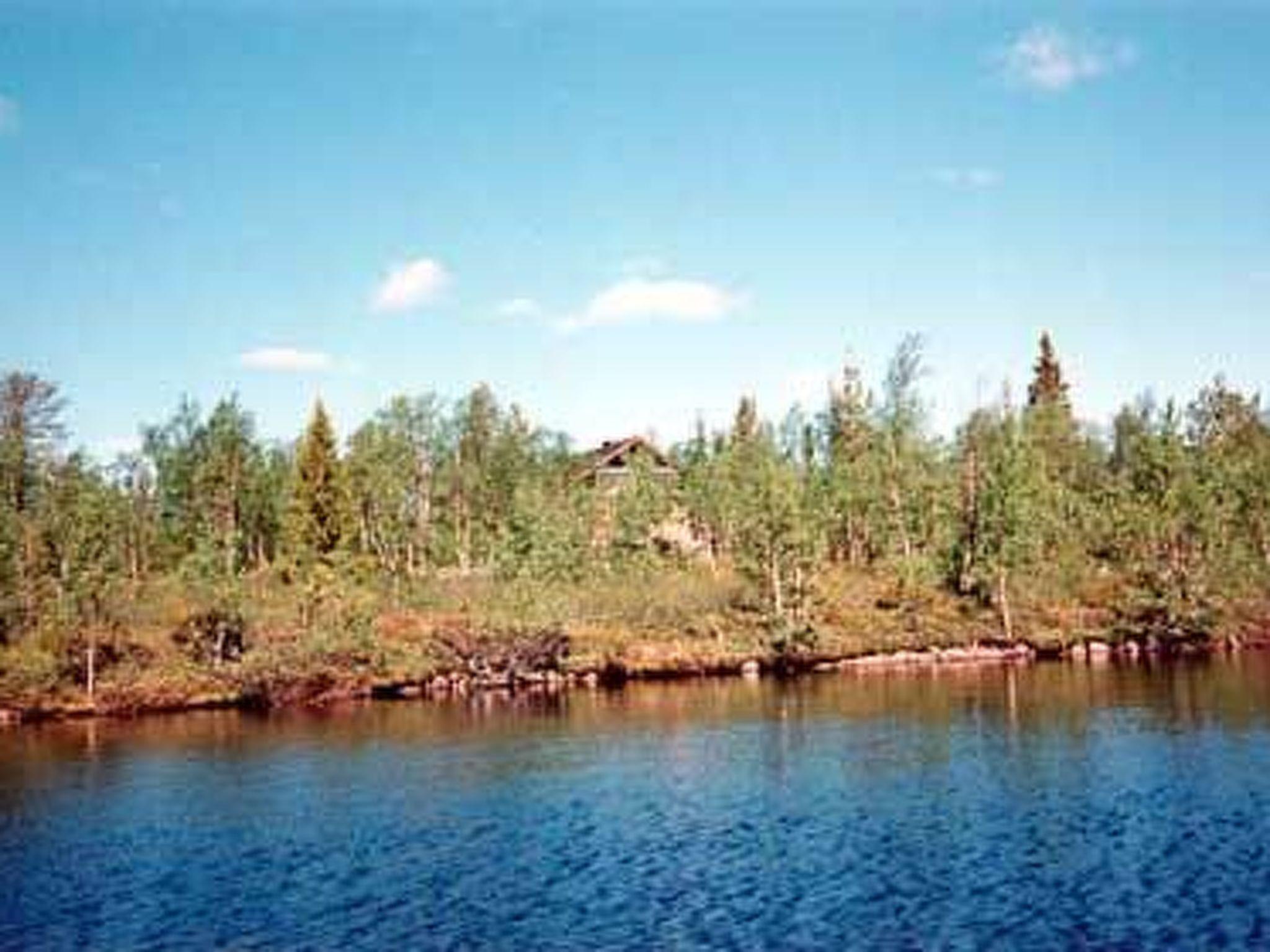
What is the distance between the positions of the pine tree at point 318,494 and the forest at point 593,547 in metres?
0.18

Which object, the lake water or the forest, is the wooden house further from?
the lake water

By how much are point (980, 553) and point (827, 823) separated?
6306 cm

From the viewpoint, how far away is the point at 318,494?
110500 mm

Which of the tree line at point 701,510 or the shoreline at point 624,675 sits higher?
the tree line at point 701,510

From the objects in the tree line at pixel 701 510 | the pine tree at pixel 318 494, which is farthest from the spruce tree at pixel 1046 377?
the pine tree at pixel 318 494

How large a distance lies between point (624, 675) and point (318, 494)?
32.1 m

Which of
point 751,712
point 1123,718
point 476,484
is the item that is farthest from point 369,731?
point 476,484

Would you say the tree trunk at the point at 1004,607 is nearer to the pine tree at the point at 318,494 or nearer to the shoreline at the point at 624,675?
A: the shoreline at the point at 624,675

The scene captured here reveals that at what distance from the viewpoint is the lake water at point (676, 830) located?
32.8 meters

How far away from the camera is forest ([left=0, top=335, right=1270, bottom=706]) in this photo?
90375 mm

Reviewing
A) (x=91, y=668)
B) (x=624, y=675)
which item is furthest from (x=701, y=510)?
(x=91, y=668)

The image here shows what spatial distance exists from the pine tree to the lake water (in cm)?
3658

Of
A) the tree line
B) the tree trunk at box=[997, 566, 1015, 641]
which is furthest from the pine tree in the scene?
the tree trunk at box=[997, 566, 1015, 641]

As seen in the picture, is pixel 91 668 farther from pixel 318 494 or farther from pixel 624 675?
pixel 624 675
